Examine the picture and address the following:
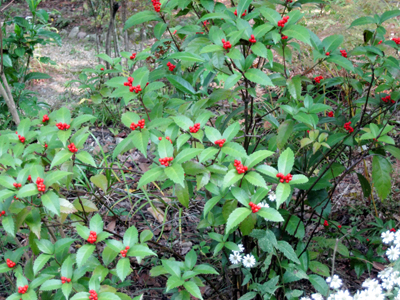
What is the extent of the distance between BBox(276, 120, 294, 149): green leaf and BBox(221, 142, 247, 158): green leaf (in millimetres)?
412

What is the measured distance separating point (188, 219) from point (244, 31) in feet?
5.40

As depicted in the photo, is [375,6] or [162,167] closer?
[162,167]

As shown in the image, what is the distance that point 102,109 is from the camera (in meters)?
3.98

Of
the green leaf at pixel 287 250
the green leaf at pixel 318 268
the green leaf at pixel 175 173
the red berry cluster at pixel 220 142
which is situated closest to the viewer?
the green leaf at pixel 175 173

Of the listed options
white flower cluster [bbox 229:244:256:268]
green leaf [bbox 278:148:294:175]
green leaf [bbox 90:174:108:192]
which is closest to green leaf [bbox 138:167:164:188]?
green leaf [bbox 278:148:294:175]

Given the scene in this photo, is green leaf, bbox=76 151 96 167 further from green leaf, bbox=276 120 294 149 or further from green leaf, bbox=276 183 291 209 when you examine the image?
green leaf, bbox=276 120 294 149

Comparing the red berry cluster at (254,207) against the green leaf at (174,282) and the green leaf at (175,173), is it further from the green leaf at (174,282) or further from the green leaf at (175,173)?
the green leaf at (174,282)

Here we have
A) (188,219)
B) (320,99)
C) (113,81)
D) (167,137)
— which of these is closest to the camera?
(167,137)

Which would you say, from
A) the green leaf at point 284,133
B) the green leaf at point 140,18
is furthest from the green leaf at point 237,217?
the green leaf at point 140,18

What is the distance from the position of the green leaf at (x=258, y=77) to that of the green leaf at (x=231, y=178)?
0.39 meters

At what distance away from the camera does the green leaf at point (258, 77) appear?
1.44 meters

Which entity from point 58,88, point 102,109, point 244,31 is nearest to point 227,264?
point 244,31

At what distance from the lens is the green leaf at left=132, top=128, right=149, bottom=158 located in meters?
1.40

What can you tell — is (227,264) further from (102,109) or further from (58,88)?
(58,88)
